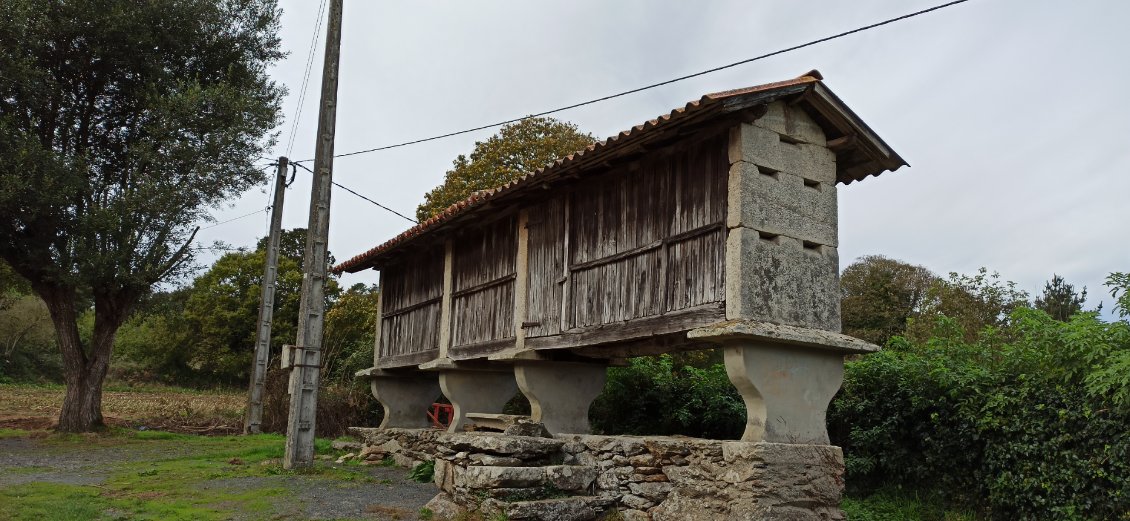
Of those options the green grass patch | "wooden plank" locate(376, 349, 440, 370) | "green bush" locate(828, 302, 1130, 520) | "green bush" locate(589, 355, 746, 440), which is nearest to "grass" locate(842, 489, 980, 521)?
"green bush" locate(828, 302, 1130, 520)

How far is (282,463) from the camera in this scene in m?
10.3

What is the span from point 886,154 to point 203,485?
26.3 feet

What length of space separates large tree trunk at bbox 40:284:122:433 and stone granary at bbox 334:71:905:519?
8.95 m

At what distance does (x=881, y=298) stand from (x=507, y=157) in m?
14.2

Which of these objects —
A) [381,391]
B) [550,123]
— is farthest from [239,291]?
[381,391]

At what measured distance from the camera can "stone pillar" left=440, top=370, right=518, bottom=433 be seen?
1060 centimetres

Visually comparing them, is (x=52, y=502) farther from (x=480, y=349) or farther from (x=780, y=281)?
(x=780, y=281)

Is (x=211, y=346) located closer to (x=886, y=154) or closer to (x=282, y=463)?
(x=282, y=463)

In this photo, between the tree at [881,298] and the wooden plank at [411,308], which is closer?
the wooden plank at [411,308]

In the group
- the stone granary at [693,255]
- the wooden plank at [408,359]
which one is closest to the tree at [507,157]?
the wooden plank at [408,359]

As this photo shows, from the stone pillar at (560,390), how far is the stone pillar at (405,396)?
4905mm

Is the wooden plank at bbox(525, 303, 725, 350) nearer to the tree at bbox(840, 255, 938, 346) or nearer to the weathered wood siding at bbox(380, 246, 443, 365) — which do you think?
the weathered wood siding at bbox(380, 246, 443, 365)

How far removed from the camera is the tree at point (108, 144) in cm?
1314

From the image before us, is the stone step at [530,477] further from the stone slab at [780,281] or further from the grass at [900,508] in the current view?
the grass at [900,508]
